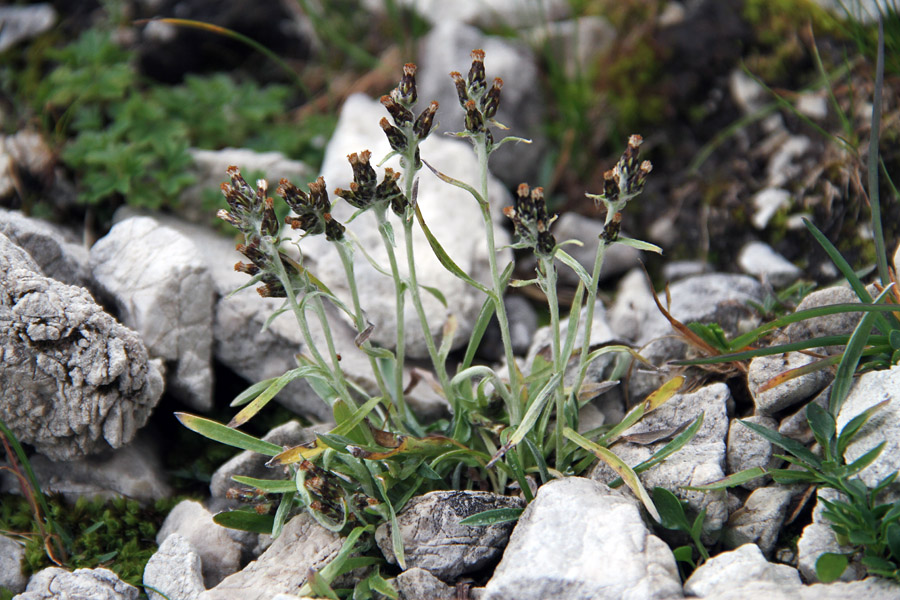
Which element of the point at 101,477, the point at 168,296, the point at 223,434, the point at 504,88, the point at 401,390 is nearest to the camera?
the point at 223,434

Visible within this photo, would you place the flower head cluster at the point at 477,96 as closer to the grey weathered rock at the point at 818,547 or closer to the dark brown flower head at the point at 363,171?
the dark brown flower head at the point at 363,171

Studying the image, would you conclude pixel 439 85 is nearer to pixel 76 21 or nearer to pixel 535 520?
pixel 76 21

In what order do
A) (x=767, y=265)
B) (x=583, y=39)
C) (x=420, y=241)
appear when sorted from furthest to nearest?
1. (x=583, y=39)
2. (x=420, y=241)
3. (x=767, y=265)

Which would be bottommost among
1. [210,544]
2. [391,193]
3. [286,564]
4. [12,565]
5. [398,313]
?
[12,565]

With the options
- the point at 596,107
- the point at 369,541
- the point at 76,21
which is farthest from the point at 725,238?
the point at 76,21

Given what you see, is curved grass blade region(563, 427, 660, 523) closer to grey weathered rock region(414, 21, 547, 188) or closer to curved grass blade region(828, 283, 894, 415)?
curved grass blade region(828, 283, 894, 415)

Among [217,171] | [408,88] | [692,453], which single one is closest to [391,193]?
[408,88]

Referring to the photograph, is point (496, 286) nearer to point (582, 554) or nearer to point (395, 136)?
point (395, 136)
